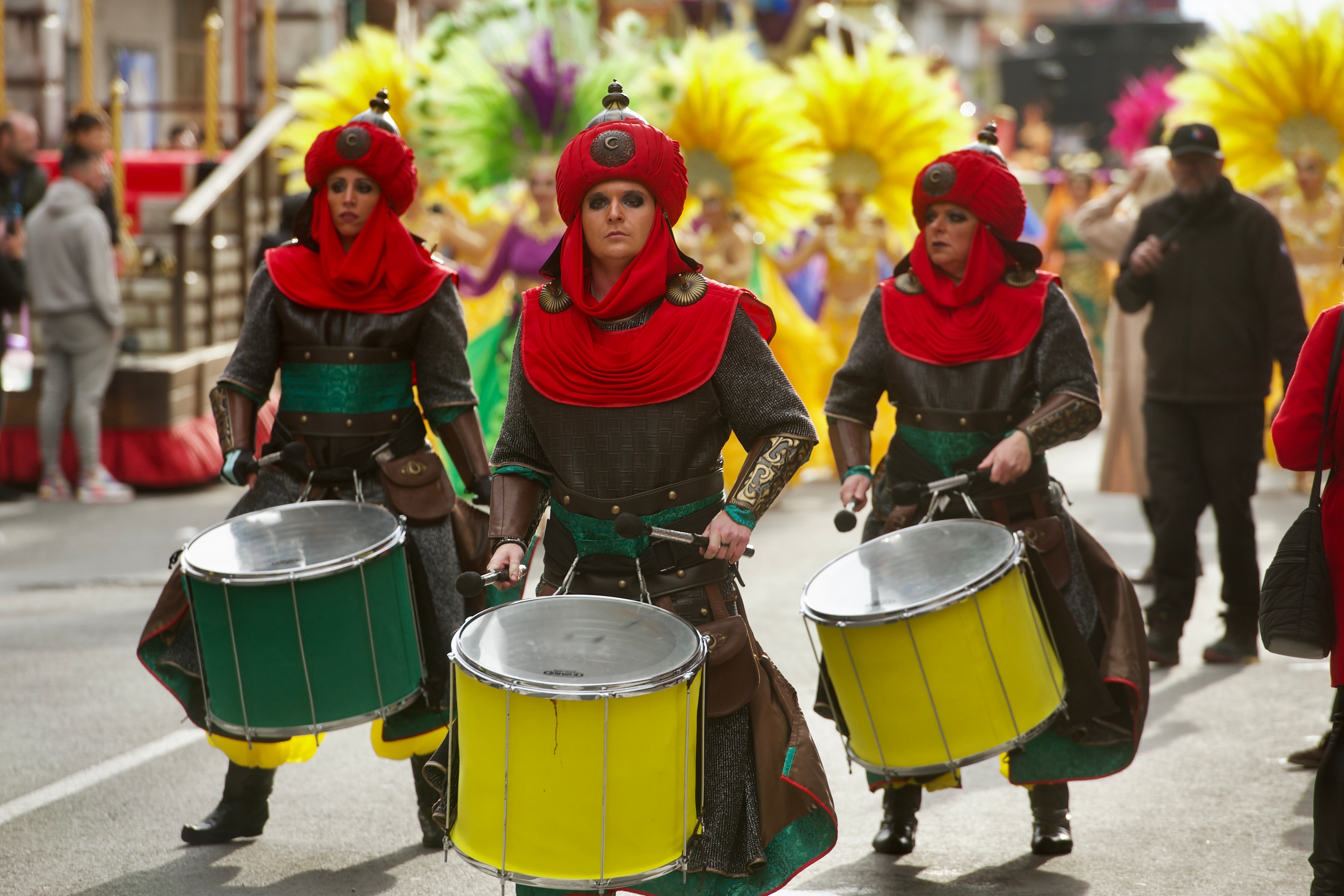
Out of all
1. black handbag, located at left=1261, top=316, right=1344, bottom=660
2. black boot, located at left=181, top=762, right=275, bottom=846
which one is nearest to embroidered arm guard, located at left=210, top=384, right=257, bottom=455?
black boot, located at left=181, top=762, right=275, bottom=846

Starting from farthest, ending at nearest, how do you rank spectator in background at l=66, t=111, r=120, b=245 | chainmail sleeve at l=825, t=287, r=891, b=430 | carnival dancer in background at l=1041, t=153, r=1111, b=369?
carnival dancer in background at l=1041, t=153, r=1111, b=369 → spectator in background at l=66, t=111, r=120, b=245 → chainmail sleeve at l=825, t=287, r=891, b=430

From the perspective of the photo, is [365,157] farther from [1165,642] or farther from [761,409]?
[1165,642]

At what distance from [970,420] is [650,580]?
1.37m

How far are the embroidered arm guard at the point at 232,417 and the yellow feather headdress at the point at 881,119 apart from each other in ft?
22.4

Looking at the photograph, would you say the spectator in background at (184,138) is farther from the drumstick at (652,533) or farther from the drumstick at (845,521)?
the drumstick at (652,533)

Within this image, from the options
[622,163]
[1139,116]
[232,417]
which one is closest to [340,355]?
[232,417]

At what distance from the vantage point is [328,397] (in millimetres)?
4418

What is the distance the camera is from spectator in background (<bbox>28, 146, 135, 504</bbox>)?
33.1 ft

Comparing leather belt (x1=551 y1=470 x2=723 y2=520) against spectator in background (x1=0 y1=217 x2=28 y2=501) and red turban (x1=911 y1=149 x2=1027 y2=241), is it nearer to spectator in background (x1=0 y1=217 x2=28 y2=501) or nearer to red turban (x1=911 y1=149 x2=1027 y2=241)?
red turban (x1=911 y1=149 x2=1027 y2=241)

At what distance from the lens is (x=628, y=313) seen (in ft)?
11.1

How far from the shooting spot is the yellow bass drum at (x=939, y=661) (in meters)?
3.54

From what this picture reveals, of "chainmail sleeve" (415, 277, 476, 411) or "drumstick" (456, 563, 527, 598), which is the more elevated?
"chainmail sleeve" (415, 277, 476, 411)

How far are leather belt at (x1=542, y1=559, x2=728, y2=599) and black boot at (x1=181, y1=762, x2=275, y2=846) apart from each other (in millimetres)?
1550

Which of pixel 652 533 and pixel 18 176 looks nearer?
pixel 652 533
